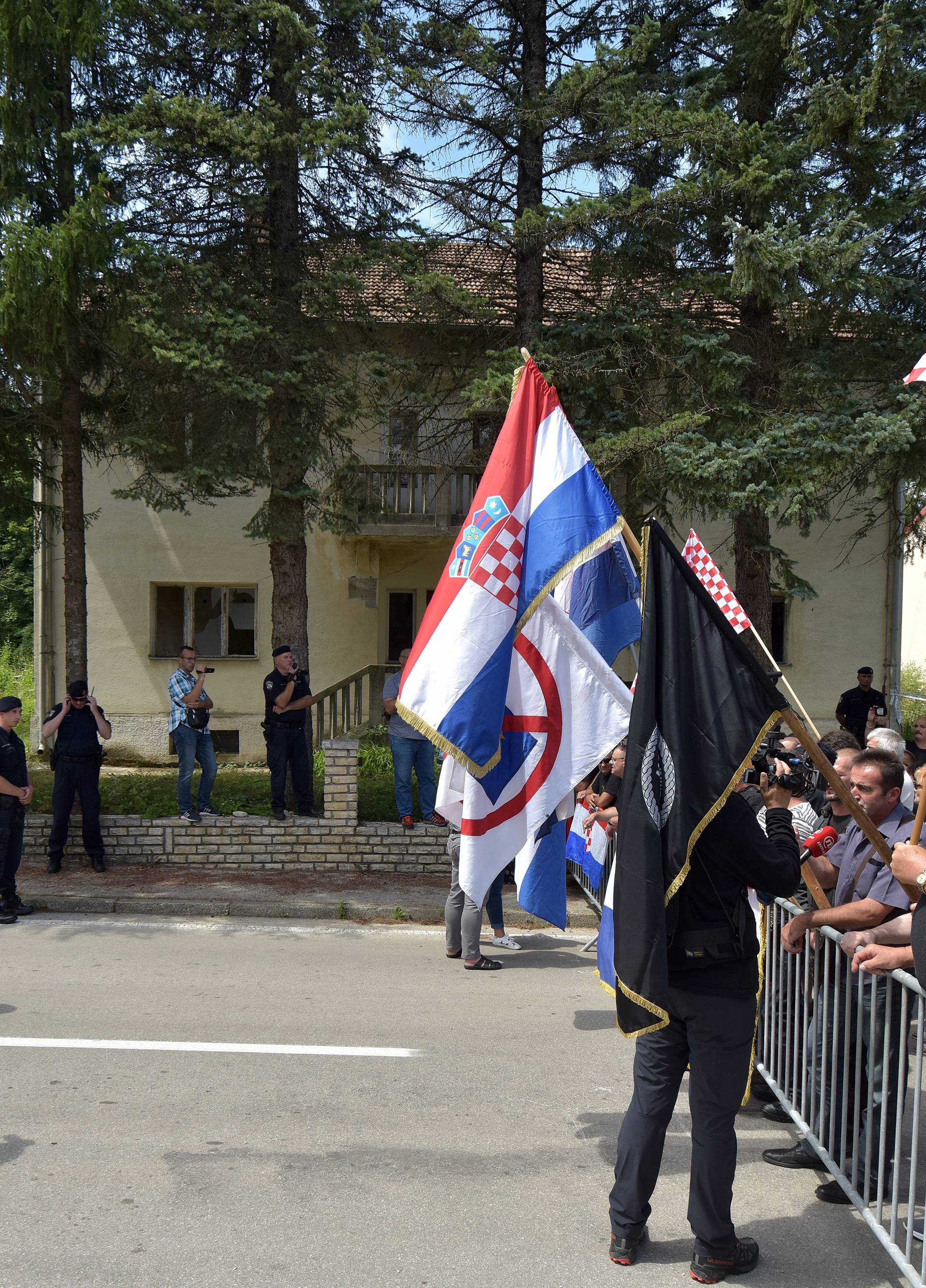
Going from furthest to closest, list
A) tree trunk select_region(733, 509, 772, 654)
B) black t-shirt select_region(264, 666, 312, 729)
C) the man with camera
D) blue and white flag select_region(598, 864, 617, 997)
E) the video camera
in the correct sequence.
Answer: tree trunk select_region(733, 509, 772, 654), black t-shirt select_region(264, 666, 312, 729), the man with camera, blue and white flag select_region(598, 864, 617, 997), the video camera

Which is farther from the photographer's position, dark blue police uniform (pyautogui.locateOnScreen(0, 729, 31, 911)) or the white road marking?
dark blue police uniform (pyautogui.locateOnScreen(0, 729, 31, 911))

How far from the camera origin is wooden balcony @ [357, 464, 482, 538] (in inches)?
707

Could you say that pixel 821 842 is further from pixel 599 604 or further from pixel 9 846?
pixel 9 846

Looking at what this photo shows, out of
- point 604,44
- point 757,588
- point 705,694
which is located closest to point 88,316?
point 604,44

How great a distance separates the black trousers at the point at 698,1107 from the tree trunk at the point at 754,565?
372 inches

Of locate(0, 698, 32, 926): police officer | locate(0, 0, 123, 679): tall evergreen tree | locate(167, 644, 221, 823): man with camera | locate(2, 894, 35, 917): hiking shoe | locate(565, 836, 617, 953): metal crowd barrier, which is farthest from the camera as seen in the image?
locate(167, 644, 221, 823): man with camera

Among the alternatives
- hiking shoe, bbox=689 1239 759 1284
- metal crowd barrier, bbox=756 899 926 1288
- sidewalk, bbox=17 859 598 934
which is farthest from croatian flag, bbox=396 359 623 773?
sidewalk, bbox=17 859 598 934

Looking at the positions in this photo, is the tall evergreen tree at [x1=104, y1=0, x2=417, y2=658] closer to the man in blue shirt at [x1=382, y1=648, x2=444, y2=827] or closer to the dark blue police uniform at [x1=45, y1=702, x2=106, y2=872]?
the man in blue shirt at [x1=382, y1=648, x2=444, y2=827]

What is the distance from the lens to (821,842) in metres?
5.01

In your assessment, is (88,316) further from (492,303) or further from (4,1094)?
(4,1094)

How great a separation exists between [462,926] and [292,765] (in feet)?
14.3

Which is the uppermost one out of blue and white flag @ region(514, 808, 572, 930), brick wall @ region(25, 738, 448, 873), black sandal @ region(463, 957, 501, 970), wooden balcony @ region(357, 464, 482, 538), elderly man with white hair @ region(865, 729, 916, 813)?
wooden balcony @ region(357, 464, 482, 538)

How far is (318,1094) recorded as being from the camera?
554cm

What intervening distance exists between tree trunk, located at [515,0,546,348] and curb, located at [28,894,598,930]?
614cm
